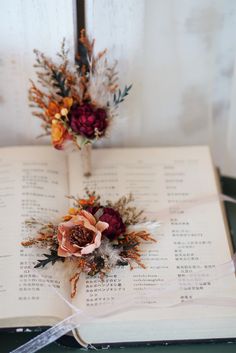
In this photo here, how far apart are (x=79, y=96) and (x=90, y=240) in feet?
0.82

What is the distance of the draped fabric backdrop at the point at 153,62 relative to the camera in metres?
0.85

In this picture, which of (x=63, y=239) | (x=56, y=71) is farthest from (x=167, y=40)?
(x=63, y=239)

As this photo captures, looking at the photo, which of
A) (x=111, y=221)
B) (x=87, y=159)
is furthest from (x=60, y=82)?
(x=111, y=221)

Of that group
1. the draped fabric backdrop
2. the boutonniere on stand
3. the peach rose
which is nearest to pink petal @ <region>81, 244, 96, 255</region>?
the peach rose

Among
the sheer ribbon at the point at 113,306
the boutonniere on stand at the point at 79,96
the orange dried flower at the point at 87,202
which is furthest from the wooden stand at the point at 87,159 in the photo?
the sheer ribbon at the point at 113,306

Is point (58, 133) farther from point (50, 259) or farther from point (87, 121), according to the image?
point (50, 259)

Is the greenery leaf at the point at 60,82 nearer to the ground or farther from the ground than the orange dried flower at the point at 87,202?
farther from the ground

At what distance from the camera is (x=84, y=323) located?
0.76m

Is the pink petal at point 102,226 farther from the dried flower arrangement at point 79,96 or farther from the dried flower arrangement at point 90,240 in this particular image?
the dried flower arrangement at point 79,96

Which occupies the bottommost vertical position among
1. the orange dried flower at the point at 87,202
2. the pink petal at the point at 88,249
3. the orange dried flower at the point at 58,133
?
the pink petal at the point at 88,249

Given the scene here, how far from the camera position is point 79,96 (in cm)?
88

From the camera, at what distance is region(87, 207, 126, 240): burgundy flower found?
0.80 metres

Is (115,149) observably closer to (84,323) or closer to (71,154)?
(71,154)

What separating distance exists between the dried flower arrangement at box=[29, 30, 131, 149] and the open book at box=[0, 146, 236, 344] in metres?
0.09
